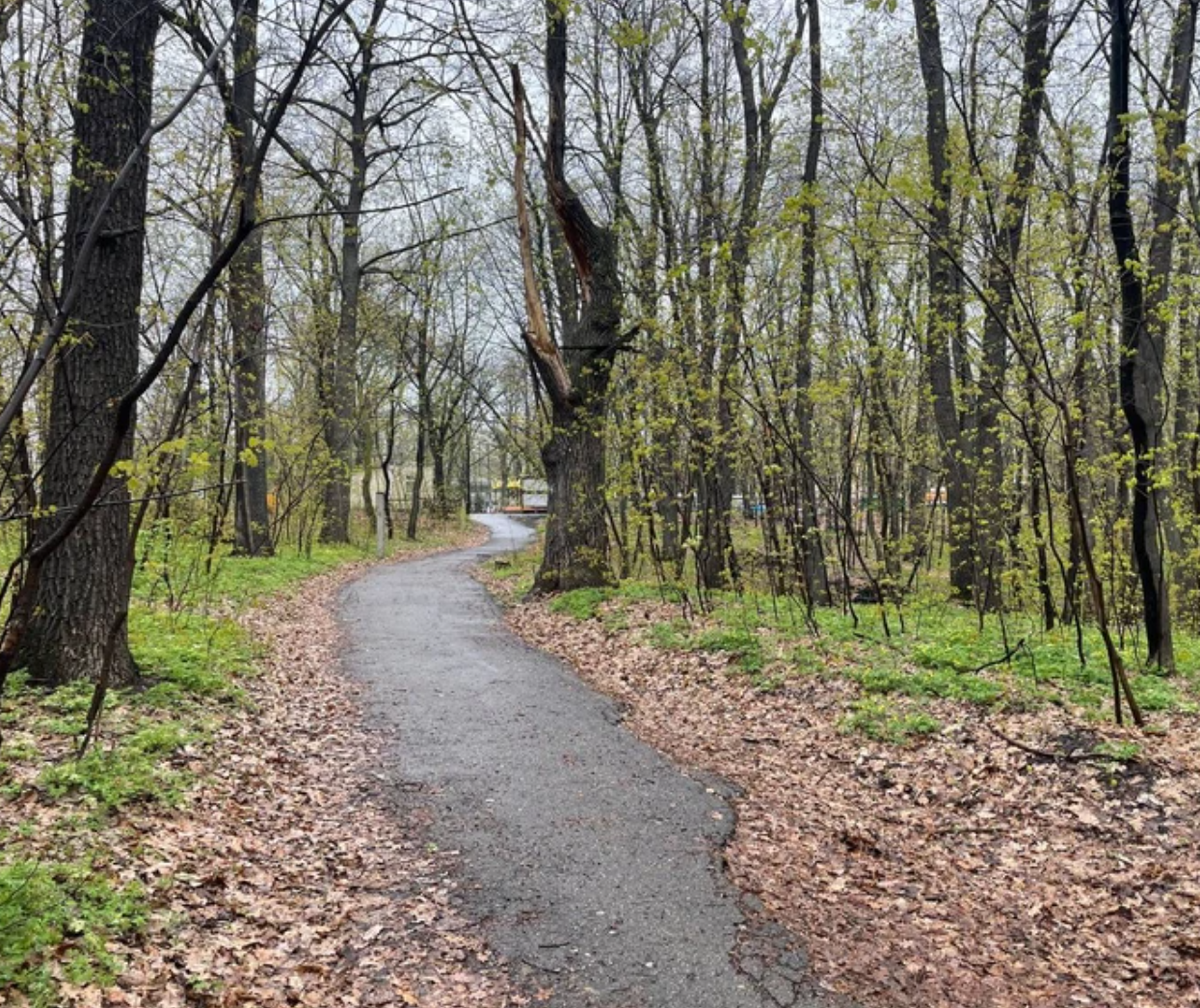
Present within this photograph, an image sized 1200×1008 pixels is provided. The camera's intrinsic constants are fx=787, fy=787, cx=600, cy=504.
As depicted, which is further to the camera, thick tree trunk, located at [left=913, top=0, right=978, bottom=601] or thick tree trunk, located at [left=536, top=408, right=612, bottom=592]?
thick tree trunk, located at [left=536, top=408, right=612, bottom=592]

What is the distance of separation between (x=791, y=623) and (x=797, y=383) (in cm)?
335

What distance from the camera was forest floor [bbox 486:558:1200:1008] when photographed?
330cm

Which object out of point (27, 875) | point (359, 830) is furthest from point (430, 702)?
point (27, 875)

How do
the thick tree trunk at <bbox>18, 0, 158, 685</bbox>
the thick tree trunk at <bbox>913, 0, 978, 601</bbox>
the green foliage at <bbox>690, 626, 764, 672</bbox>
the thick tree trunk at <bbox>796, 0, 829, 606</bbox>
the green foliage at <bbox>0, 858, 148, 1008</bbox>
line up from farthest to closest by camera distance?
the thick tree trunk at <bbox>913, 0, 978, 601</bbox>, the thick tree trunk at <bbox>796, 0, 829, 606</bbox>, the green foliage at <bbox>690, 626, 764, 672</bbox>, the thick tree trunk at <bbox>18, 0, 158, 685</bbox>, the green foliage at <bbox>0, 858, 148, 1008</bbox>

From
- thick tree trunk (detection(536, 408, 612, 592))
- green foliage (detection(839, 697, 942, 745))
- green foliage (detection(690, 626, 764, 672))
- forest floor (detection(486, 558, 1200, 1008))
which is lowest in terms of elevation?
forest floor (detection(486, 558, 1200, 1008))

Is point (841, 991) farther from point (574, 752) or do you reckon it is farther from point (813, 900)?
point (574, 752)

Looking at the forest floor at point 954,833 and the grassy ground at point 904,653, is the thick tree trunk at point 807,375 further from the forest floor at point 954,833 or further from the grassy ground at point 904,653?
the forest floor at point 954,833

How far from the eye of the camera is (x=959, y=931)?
3559 mm

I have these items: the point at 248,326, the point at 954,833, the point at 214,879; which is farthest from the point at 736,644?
the point at 248,326

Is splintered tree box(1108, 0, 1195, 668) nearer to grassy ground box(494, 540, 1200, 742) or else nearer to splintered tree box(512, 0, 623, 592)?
grassy ground box(494, 540, 1200, 742)

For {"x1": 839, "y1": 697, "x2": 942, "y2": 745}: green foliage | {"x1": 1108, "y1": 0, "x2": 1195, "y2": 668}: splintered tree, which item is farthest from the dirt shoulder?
{"x1": 1108, "y1": 0, "x2": 1195, "y2": 668}: splintered tree

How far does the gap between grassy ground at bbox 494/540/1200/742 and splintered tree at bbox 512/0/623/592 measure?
100 centimetres

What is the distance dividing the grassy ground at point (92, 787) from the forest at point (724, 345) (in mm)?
143

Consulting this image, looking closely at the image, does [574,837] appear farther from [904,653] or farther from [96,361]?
[96,361]
